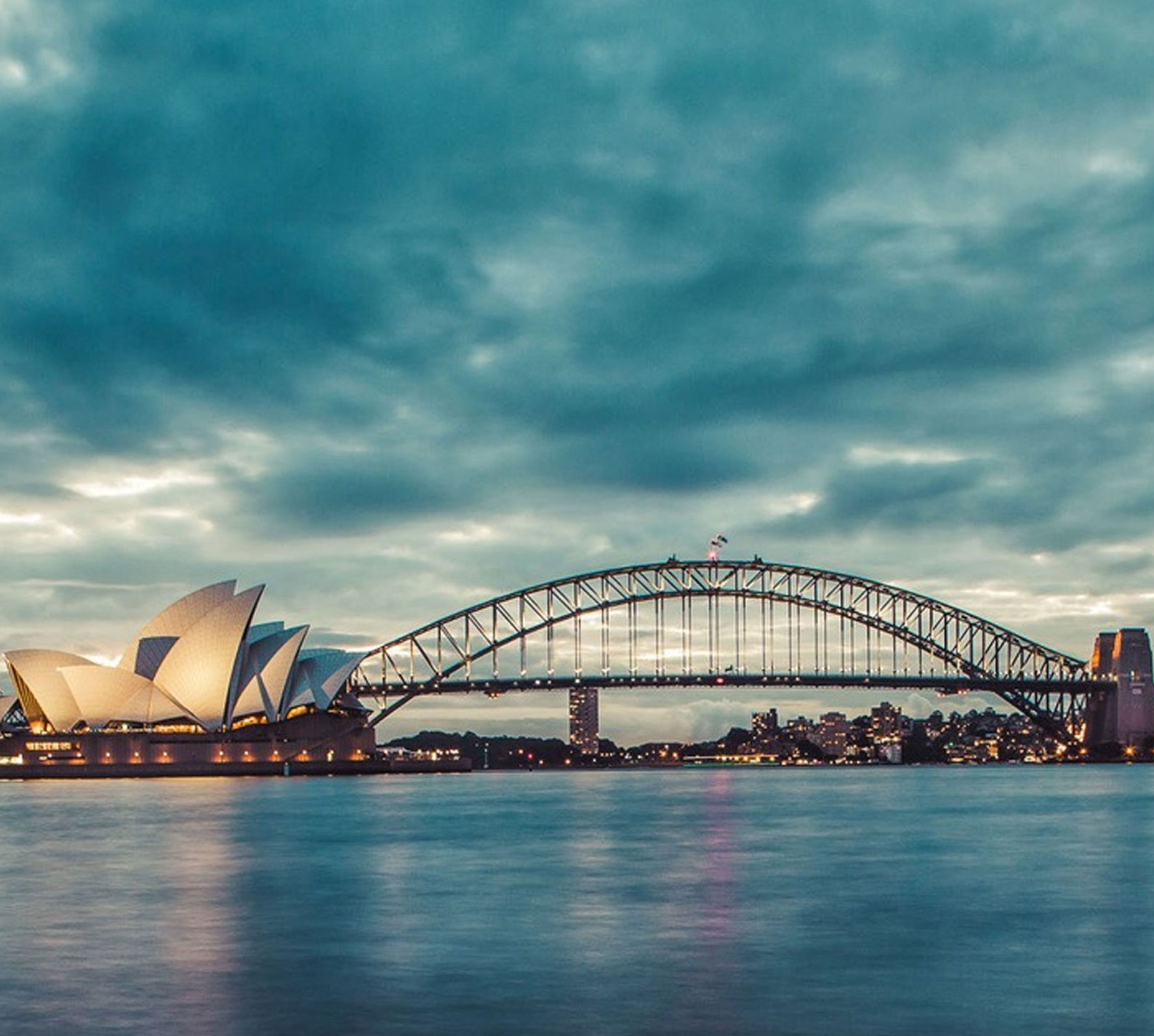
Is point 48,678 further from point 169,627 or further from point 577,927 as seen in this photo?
point 577,927

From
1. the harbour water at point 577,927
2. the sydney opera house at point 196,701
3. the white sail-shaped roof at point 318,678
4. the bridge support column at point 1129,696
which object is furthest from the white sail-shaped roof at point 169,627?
the bridge support column at point 1129,696

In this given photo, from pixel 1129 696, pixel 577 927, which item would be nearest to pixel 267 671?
pixel 1129 696

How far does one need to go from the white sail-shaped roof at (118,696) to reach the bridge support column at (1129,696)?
78.1 m

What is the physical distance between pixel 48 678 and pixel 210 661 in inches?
571

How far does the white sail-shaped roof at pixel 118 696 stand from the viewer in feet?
340

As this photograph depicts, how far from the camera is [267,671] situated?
106 metres

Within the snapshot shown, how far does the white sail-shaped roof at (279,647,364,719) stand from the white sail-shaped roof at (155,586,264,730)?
639 centimetres

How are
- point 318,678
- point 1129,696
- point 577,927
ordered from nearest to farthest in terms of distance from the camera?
point 577,927 → point 318,678 → point 1129,696

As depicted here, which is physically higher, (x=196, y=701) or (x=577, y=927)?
(x=196, y=701)

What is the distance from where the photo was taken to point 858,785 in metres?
100

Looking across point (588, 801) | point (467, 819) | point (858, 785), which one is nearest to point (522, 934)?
point (467, 819)

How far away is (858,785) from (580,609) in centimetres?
3391

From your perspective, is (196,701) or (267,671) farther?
(267,671)

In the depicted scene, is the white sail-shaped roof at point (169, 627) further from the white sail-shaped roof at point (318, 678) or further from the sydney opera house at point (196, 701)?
the white sail-shaped roof at point (318, 678)
